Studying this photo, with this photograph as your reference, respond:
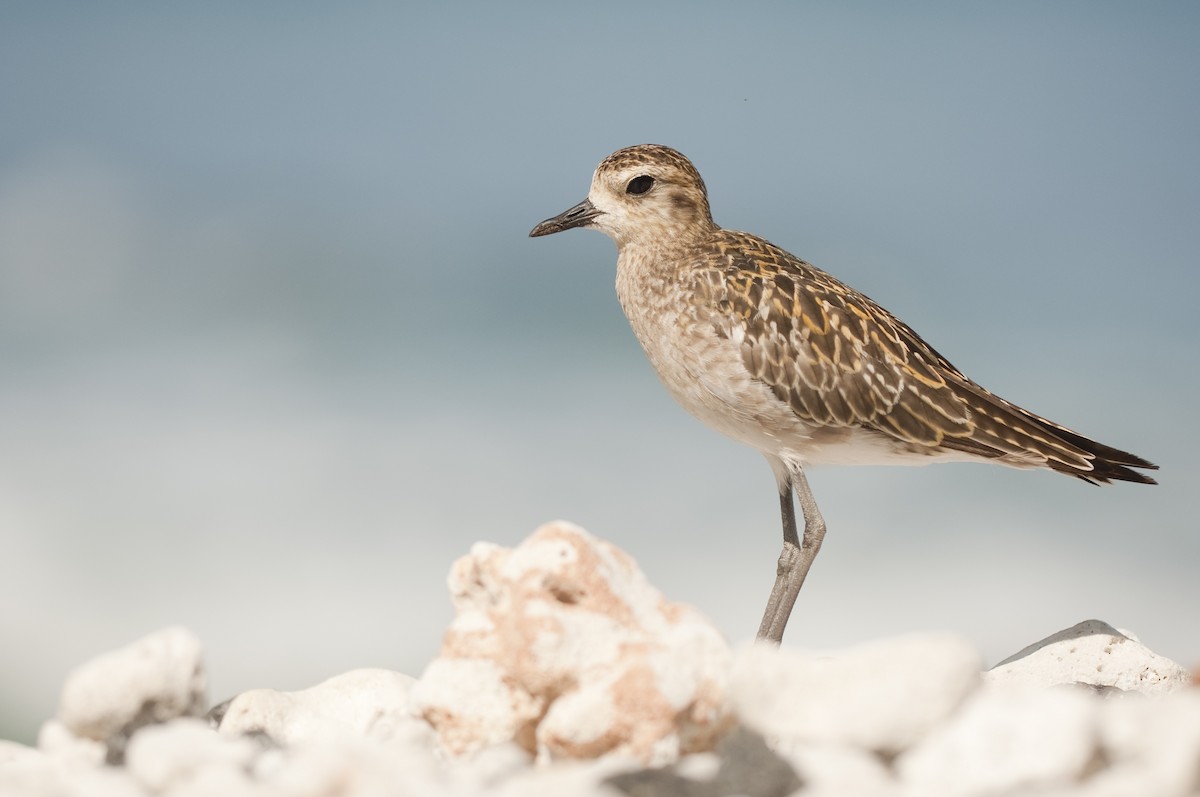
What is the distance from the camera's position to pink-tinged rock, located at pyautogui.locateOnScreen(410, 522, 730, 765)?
524cm

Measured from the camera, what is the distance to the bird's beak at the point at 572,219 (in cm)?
977

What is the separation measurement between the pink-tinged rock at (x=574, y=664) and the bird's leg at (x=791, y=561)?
10.1 feet

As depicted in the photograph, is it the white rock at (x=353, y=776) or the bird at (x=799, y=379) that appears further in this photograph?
the bird at (x=799, y=379)

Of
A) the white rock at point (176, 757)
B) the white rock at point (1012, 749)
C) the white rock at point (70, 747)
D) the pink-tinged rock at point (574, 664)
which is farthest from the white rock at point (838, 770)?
the white rock at point (70, 747)

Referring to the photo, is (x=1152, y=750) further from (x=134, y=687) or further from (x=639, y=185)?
(x=639, y=185)

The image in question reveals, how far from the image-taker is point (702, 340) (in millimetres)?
8609

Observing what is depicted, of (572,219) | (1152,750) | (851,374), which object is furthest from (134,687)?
(572,219)

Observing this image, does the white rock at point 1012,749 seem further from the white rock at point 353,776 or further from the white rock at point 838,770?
the white rock at point 353,776

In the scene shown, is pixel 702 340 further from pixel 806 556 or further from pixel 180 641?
pixel 180 641

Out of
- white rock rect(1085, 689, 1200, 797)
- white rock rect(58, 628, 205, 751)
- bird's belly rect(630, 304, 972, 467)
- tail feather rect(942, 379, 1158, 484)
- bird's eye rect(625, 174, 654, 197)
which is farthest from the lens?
bird's eye rect(625, 174, 654, 197)

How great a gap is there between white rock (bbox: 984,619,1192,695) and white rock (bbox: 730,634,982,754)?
341 cm

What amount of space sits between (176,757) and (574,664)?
5.43 ft

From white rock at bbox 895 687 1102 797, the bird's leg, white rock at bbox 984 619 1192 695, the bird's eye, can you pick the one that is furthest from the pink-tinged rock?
the bird's eye

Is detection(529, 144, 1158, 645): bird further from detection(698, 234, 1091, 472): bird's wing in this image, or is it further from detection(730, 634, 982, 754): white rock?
detection(730, 634, 982, 754): white rock
